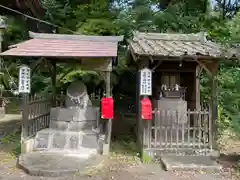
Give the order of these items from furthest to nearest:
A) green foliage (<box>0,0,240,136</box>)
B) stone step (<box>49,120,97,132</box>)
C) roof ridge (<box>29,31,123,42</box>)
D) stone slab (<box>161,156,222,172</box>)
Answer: green foliage (<box>0,0,240,136</box>) < roof ridge (<box>29,31,123,42</box>) < stone step (<box>49,120,97,132</box>) < stone slab (<box>161,156,222,172</box>)

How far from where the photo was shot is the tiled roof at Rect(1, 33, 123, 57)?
268 inches

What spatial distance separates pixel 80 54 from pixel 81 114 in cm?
205

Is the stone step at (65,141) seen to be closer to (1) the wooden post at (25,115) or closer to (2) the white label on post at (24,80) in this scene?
(1) the wooden post at (25,115)

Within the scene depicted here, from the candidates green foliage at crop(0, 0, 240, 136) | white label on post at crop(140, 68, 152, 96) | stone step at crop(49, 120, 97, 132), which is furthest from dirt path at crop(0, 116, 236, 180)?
green foliage at crop(0, 0, 240, 136)

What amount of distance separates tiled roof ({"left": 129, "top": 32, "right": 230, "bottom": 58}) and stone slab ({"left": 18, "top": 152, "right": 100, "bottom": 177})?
117 inches

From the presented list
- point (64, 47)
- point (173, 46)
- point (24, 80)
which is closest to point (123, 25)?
point (173, 46)

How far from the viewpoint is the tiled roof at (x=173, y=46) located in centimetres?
641

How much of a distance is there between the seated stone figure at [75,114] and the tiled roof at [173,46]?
7.48 ft

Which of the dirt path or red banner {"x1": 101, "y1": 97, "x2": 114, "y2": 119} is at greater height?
red banner {"x1": 101, "y1": 97, "x2": 114, "y2": 119}

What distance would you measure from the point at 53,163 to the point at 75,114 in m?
2.04

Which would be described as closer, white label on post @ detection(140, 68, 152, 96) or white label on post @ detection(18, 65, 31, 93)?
white label on post @ detection(140, 68, 152, 96)

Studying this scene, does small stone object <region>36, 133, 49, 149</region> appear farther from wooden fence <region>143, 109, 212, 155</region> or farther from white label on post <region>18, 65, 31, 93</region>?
wooden fence <region>143, 109, 212, 155</region>

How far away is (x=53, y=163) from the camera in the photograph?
6.19m

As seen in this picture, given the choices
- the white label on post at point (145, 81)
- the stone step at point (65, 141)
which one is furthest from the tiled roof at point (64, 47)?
the stone step at point (65, 141)
